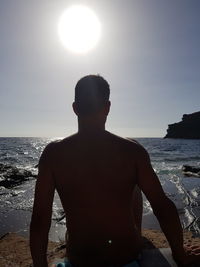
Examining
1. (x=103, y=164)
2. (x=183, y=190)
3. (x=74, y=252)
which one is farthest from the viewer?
(x=183, y=190)

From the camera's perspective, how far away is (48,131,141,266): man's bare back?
2455 millimetres

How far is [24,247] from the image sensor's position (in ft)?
21.0

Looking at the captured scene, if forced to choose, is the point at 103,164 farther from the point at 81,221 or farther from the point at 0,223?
the point at 0,223

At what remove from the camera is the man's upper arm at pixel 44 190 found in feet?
8.41

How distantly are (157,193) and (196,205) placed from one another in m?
8.77

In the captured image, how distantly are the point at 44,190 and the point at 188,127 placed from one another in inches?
4830

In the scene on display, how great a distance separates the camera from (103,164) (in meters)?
2.45

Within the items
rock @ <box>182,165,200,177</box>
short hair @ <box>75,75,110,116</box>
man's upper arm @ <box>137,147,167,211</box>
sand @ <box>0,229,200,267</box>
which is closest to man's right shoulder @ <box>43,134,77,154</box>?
short hair @ <box>75,75,110,116</box>

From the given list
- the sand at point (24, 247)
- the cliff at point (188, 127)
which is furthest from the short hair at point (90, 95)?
the cliff at point (188, 127)

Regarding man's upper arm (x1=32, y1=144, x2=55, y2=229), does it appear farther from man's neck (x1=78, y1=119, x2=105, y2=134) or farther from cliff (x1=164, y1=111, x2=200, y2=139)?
cliff (x1=164, y1=111, x2=200, y2=139)

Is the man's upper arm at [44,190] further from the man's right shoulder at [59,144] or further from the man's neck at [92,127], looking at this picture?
the man's neck at [92,127]

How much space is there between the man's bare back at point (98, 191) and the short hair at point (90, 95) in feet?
0.68

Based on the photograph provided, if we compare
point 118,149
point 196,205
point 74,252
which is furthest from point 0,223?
point 118,149

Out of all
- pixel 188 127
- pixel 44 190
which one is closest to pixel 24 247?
pixel 44 190
